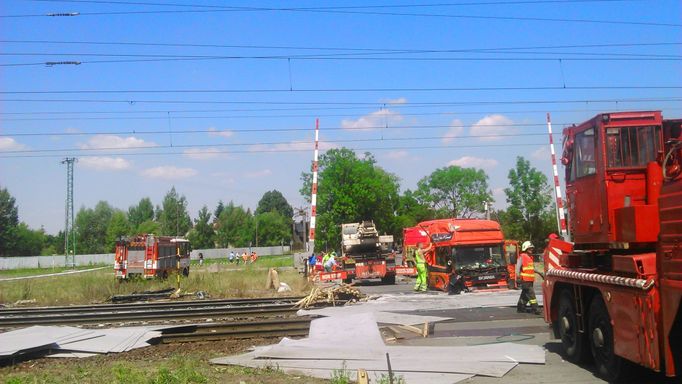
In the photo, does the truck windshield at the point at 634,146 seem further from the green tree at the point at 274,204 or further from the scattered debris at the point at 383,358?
the green tree at the point at 274,204

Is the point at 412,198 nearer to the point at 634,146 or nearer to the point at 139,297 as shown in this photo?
the point at 139,297

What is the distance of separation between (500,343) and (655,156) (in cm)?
435

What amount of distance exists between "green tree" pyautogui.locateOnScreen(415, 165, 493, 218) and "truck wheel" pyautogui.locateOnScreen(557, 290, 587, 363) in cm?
7980

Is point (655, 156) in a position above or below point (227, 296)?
above

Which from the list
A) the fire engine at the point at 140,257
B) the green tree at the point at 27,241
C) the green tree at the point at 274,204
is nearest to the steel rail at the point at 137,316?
the fire engine at the point at 140,257

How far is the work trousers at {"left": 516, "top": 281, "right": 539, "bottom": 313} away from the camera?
1481 centimetres

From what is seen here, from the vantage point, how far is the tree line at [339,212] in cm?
5069

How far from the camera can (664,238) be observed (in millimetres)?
6531

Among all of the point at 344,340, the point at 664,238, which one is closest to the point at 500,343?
the point at 344,340

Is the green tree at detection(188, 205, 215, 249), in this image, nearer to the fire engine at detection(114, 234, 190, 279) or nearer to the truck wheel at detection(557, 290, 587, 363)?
the fire engine at detection(114, 234, 190, 279)

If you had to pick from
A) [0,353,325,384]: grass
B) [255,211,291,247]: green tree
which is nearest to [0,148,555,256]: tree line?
[255,211,291,247]: green tree

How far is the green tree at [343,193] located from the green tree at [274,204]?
97.0 metres

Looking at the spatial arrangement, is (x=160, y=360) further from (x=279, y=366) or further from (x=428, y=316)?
(x=428, y=316)

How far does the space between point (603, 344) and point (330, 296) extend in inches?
435
